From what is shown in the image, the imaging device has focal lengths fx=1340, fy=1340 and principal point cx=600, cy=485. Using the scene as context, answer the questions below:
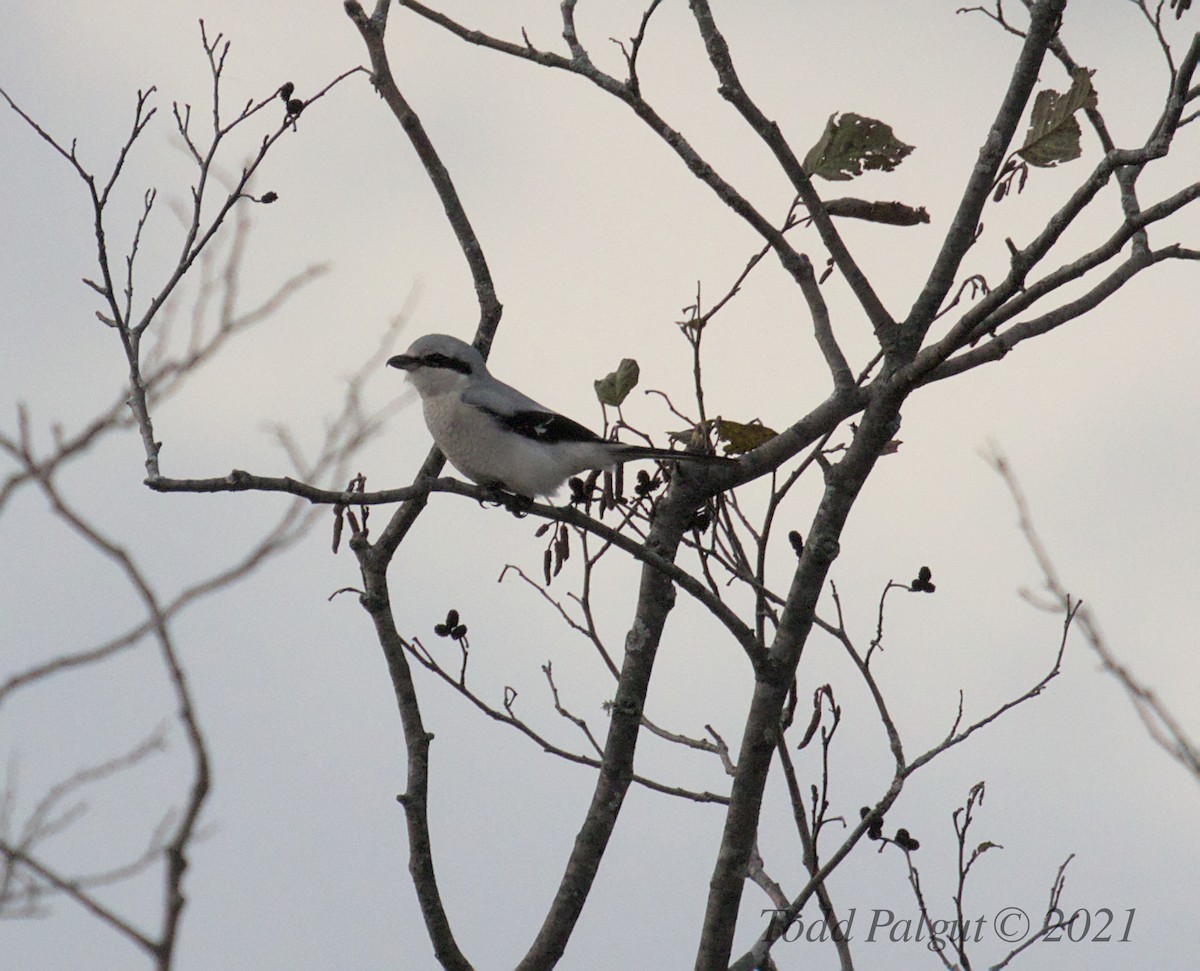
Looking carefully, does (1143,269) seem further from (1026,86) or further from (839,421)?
(839,421)

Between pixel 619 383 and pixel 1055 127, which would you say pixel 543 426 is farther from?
pixel 1055 127

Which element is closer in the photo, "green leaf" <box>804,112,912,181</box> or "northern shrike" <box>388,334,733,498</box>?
"green leaf" <box>804,112,912,181</box>

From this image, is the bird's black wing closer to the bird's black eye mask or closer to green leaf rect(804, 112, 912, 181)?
the bird's black eye mask

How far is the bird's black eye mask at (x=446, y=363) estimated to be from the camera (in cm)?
577

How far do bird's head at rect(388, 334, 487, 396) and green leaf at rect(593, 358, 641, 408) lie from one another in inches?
67.3

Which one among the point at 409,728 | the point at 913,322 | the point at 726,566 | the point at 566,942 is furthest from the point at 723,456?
the point at 566,942

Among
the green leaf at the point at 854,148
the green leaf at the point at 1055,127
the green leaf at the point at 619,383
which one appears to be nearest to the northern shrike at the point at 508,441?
the green leaf at the point at 619,383

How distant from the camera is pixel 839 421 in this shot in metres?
4.02

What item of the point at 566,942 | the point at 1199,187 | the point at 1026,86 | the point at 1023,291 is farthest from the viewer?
the point at 566,942

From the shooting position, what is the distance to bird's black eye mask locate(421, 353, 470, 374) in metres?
5.77

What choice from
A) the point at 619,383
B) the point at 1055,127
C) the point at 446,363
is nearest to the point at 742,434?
the point at 619,383

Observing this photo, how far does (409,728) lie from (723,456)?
128 centimetres

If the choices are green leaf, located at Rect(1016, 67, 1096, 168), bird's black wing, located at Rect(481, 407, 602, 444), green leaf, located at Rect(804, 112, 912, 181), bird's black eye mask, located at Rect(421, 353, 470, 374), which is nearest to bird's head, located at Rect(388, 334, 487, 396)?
bird's black eye mask, located at Rect(421, 353, 470, 374)

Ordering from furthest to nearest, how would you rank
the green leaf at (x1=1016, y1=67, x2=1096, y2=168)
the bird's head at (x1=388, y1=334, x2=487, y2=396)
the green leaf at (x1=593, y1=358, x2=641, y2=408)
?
1. the bird's head at (x1=388, y1=334, x2=487, y2=396)
2. the green leaf at (x1=593, y1=358, x2=641, y2=408)
3. the green leaf at (x1=1016, y1=67, x2=1096, y2=168)
